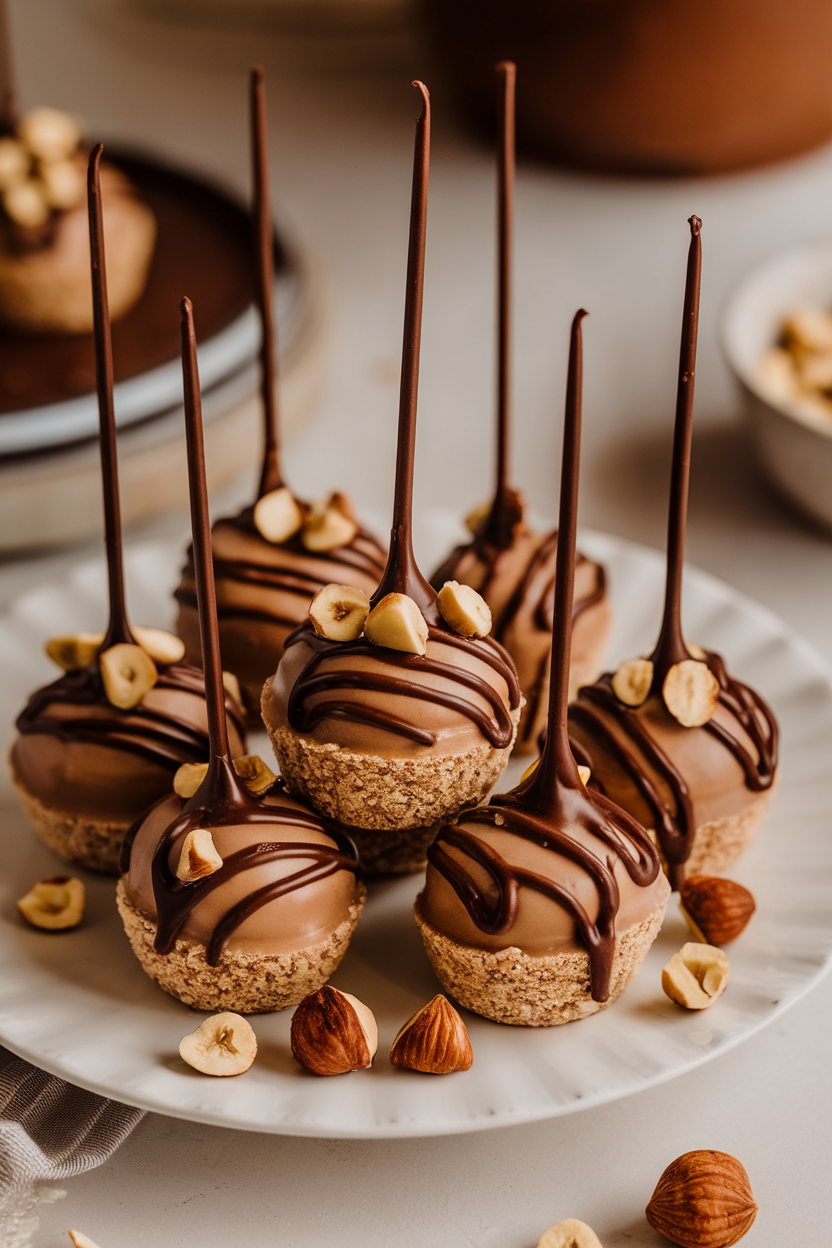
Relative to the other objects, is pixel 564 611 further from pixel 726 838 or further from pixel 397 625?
pixel 726 838

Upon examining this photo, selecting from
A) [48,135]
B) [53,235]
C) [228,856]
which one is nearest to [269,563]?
[228,856]

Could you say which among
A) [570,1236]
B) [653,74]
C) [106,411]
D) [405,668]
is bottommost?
[570,1236]

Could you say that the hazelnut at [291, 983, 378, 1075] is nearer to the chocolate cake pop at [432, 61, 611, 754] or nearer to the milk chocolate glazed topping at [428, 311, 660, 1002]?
the milk chocolate glazed topping at [428, 311, 660, 1002]

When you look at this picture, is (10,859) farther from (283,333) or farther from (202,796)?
(283,333)

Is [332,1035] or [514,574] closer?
[332,1035]

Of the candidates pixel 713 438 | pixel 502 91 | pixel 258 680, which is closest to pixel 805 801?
pixel 258 680
